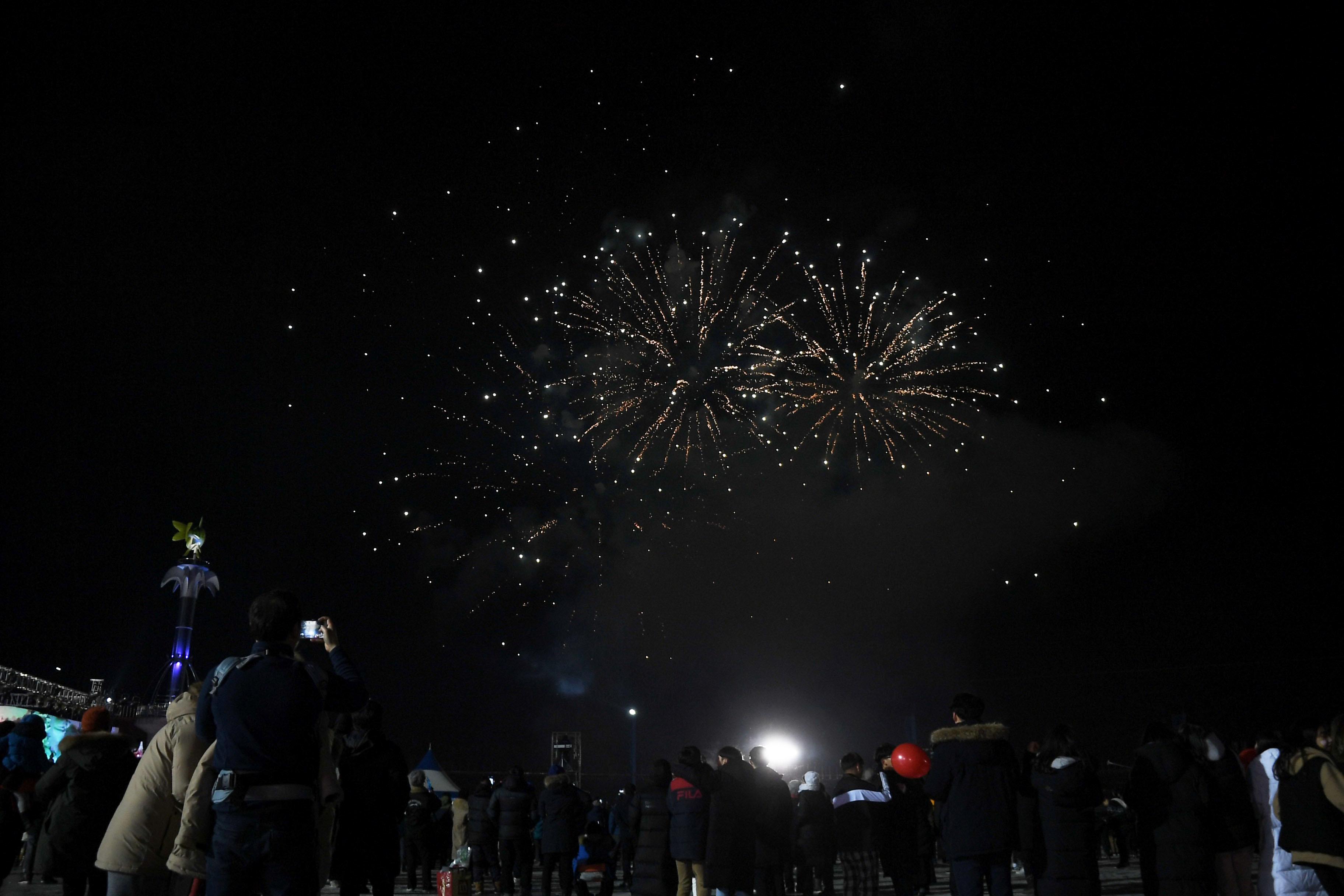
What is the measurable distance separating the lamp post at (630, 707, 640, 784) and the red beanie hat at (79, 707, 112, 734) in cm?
2556

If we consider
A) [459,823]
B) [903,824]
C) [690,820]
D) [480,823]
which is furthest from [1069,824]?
[459,823]

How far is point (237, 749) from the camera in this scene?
3.65 metres

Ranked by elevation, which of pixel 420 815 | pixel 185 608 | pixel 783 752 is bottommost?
pixel 420 815

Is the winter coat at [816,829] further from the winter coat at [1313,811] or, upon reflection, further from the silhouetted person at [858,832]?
the winter coat at [1313,811]

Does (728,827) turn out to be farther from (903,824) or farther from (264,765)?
(264,765)

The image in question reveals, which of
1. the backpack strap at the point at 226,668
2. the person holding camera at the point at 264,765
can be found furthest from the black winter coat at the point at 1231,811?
the backpack strap at the point at 226,668

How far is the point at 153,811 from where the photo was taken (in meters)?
4.82

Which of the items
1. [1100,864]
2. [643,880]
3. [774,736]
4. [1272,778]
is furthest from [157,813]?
[774,736]

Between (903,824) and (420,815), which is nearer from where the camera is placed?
(903,824)

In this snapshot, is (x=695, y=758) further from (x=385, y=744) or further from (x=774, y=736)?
(x=774, y=736)

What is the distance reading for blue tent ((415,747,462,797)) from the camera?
82.7 ft

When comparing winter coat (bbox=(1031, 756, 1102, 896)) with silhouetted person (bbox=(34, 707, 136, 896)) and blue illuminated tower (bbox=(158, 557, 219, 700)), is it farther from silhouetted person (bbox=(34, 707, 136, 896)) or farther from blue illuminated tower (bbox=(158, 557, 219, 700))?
blue illuminated tower (bbox=(158, 557, 219, 700))

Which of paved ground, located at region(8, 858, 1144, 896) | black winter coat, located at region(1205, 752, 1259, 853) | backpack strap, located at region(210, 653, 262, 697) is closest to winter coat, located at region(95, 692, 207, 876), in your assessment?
backpack strap, located at region(210, 653, 262, 697)

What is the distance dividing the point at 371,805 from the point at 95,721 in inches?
78.4
